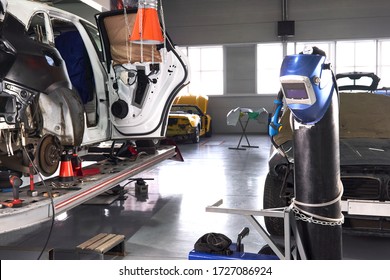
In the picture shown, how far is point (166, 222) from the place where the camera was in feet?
13.9

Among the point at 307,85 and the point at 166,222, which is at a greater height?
the point at 307,85

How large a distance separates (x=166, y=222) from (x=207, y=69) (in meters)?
12.6

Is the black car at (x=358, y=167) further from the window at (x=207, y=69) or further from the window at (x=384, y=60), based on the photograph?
the window at (x=207, y=69)

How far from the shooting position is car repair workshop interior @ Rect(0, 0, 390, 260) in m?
2.08

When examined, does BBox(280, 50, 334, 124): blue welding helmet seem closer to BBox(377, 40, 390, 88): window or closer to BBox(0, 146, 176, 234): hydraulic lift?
BBox(0, 146, 176, 234): hydraulic lift

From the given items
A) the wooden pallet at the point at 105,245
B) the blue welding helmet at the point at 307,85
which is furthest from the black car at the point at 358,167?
the wooden pallet at the point at 105,245

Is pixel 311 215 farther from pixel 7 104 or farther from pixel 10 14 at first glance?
pixel 10 14

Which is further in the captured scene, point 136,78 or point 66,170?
point 136,78

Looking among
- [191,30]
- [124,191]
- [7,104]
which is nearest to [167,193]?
[124,191]

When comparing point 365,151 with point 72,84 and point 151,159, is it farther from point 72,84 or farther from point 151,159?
point 72,84

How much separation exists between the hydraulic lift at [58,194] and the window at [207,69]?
38.6 ft

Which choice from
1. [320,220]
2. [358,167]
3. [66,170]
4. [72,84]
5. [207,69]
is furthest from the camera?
[207,69]

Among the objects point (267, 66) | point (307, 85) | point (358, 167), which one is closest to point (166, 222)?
point (358, 167)

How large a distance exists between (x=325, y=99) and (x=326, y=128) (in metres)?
0.15
